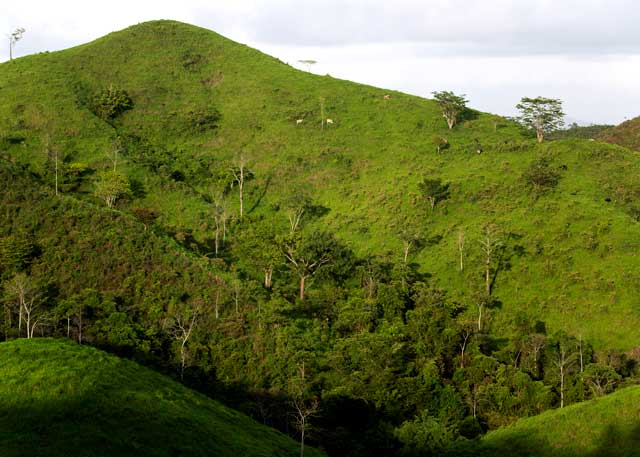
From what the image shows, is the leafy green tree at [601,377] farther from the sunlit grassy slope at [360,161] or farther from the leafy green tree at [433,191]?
the leafy green tree at [433,191]

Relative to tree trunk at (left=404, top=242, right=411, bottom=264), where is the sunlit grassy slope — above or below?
above

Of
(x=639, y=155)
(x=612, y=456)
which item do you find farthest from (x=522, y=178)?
(x=612, y=456)

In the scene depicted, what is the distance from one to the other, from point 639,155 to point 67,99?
92.0 metres

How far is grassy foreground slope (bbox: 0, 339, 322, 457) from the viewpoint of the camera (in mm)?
28891

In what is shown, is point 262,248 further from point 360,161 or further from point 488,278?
point 360,161

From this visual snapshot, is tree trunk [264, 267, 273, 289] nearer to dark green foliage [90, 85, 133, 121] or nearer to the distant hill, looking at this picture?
dark green foliage [90, 85, 133, 121]

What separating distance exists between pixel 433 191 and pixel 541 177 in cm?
1412

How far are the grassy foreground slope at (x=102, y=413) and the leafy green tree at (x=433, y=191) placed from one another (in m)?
47.5

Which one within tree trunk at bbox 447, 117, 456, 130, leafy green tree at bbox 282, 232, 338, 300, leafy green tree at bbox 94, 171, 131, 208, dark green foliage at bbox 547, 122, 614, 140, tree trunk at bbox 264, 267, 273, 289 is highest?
dark green foliage at bbox 547, 122, 614, 140

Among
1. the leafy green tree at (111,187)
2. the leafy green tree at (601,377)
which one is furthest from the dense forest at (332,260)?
the leafy green tree at (111,187)

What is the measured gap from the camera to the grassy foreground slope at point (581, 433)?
39.2 meters

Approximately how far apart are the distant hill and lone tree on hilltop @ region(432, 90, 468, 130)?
38416mm

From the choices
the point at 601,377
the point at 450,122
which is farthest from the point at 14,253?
the point at 450,122

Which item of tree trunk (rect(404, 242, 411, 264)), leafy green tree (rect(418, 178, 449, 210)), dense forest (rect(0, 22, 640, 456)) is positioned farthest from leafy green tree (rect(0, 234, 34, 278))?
leafy green tree (rect(418, 178, 449, 210))
